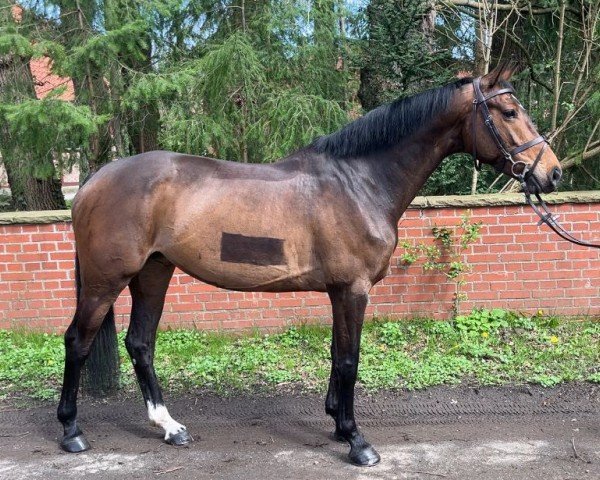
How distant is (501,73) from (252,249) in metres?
1.69

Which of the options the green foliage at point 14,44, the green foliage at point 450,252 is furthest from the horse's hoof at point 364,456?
the green foliage at point 14,44

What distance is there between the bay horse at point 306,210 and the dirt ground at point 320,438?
219 millimetres

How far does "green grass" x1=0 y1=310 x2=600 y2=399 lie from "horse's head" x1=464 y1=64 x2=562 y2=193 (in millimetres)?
1868

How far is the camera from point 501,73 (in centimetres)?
286

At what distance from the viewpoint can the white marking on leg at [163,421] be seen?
330 cm

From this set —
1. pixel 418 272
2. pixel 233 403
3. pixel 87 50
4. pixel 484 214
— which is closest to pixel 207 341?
pixel 233 403

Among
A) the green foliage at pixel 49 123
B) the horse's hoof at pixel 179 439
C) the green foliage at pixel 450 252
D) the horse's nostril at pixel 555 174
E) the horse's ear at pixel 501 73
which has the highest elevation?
the green foliage at pixel 49 123

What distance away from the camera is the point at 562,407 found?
11.9 ft

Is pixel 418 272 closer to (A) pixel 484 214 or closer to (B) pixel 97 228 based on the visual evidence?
(A) pixel 484 214

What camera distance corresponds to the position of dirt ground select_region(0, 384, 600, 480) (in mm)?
2898

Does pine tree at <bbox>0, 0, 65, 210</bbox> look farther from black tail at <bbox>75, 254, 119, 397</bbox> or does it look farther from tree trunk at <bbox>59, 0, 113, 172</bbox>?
black tail at <bbox>75, 254, 119, 397</bbox>

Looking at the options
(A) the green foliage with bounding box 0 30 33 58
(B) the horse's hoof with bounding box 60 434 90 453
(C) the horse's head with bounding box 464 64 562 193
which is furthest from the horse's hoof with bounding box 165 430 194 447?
(A) the green foliage with bounding box 0 30 33 58

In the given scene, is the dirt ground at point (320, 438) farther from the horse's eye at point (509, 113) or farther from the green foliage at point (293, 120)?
the green foliage at point (293, 120)

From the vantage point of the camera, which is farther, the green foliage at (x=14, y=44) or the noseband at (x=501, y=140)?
the green foliage at (x=14, y=44)
